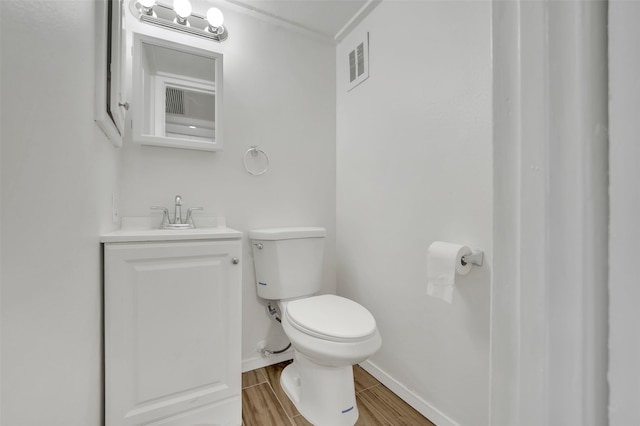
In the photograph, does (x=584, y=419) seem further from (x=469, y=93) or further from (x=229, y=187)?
(x=229, y=187)

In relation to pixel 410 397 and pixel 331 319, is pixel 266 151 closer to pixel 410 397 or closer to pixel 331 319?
pixel 331 319

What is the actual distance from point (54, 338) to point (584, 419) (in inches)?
30.9

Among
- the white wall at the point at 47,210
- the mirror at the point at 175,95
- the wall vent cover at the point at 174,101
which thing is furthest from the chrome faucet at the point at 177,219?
the white wall at the point at 47,210

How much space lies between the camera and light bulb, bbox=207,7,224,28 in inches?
56.9

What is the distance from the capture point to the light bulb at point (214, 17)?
4.75 feet

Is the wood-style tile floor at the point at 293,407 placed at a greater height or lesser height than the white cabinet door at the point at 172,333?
lesser

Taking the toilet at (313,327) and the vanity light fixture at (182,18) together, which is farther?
the vanity light fixture at (182,18)

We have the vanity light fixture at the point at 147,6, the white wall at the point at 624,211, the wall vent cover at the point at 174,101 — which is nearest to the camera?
the white wall at the point at 624,211

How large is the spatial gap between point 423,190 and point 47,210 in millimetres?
1235

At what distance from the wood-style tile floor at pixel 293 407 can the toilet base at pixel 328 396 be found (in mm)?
47

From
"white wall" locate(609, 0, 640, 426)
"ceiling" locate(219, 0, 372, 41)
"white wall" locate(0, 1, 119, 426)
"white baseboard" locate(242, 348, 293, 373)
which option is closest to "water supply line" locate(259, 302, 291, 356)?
"white baseboard" locate(242, 348, 293, 373)

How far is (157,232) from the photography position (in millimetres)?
1095

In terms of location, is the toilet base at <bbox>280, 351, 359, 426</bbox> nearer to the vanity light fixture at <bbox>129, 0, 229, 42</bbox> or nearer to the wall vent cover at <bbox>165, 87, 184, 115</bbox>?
the wall vent cover at <bbox>165, 87, 184, 115</bbox>

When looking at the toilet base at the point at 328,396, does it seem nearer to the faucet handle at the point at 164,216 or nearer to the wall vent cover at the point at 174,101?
the faucet handle at the point at 164,216
